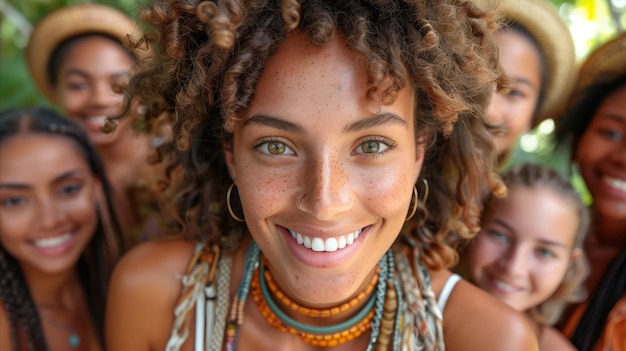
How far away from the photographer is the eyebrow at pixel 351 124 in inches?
60.5

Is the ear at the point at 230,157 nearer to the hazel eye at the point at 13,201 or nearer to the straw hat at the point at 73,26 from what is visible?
the hazel eye at the point at 13,201

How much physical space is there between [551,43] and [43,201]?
94.9 inches

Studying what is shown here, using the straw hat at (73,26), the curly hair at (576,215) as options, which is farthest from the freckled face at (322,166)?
the straw hat at (73,26)

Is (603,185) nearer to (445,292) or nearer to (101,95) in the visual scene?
(445,292)

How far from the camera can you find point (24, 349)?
8.27 ft

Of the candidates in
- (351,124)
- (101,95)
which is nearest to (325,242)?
(351,124)

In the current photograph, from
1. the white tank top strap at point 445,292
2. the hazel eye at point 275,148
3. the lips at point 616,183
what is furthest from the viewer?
the lips at point 616,183

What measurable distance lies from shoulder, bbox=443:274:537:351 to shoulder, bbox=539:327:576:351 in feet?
1.80

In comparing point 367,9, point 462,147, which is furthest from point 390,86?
point 462,147

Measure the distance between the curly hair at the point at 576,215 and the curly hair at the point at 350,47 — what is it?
0.53 meters

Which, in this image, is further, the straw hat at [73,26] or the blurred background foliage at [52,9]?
the blurred background foliage at [52,9]

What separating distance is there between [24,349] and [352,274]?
5.32 ft

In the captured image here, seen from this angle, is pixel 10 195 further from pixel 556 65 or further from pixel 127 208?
pixel 556 65

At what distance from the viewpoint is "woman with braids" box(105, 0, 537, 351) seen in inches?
60.4
